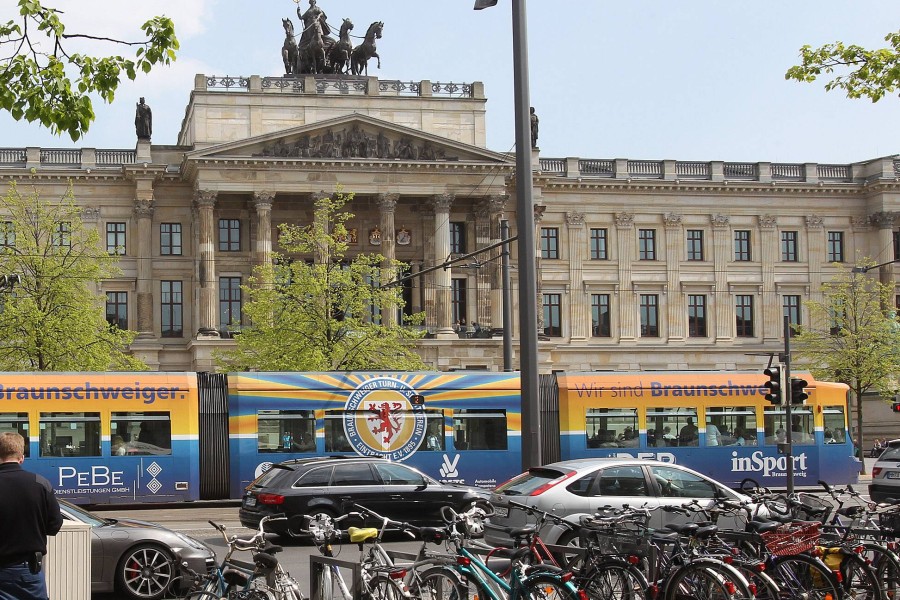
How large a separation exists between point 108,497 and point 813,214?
55967 mm

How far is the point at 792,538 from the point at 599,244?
200ft

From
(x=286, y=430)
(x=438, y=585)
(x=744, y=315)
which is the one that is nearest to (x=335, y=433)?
(x=286, y=430)

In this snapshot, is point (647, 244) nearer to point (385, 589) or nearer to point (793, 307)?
point (793, 307)

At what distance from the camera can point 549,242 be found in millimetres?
72375

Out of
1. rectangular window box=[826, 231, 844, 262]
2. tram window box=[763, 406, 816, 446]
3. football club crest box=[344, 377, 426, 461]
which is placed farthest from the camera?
rectangular window box=[826, 231, 844, 262]

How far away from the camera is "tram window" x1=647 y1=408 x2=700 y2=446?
31.5 meters

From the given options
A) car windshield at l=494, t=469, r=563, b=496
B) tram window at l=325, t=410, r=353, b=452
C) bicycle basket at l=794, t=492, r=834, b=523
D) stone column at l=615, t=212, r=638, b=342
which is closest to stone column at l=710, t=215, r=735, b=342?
stone column at l=615, t=212, r=638, b=342

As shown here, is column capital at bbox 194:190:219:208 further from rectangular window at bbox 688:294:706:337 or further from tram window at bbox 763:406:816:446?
tram window at bbox 763:406:816:446

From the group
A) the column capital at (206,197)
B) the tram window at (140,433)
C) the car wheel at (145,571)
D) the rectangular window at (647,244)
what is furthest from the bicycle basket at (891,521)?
the rectangular window at (647,244)

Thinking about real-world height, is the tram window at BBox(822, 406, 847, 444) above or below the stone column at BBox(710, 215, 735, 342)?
below

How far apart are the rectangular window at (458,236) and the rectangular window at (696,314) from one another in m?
14.2

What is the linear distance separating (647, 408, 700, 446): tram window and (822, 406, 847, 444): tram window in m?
3.96

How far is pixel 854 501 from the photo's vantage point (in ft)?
102

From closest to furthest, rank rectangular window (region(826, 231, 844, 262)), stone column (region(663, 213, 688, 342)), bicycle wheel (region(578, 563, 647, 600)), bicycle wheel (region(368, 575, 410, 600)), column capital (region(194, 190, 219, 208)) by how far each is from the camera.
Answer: bicycle wheel (region(368, 575, 410, 600)) → bicycle wheel (region(578, 563, 647, 600)) → column capital (region(194, 190, 219, 208)) → stone column (region(663, 213, 688, 342)) → rectangular window (region(826, 231, 844, 262))
